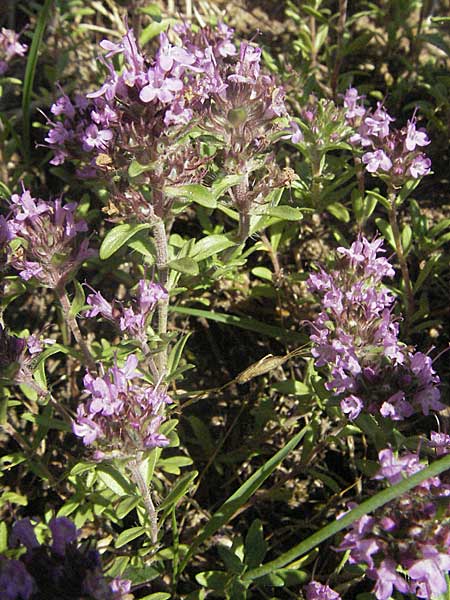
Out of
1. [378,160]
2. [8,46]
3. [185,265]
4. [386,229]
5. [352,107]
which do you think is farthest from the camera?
[8,46]

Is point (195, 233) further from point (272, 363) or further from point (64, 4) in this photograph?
point (64, 4)

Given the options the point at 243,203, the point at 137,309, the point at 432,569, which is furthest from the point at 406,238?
the point at 432,569

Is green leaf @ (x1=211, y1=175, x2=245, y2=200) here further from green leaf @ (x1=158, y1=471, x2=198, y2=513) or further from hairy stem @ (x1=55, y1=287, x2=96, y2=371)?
green leaf @ (x1=158, y1=471, x2=198, y2=513)

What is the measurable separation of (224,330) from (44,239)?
4.68 ft

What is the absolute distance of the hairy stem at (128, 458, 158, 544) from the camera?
266 centimetres

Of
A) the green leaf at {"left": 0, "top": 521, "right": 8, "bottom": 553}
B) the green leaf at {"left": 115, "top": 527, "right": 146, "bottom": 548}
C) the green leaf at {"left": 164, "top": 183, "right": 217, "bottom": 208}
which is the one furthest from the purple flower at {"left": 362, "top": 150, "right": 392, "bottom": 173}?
the green leaf at {"left": 0, "top": 521, "right": 8, "bottom": 553}

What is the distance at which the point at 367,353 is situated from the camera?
9.33 ft

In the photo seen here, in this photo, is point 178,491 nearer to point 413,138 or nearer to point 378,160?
point 378,160

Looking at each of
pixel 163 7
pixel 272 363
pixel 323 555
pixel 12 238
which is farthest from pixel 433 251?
pixel 163 7

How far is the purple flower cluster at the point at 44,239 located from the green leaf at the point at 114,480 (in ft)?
2.88

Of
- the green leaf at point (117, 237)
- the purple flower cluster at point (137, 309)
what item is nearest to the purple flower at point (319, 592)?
the purple flower cluster at point (137, 309)

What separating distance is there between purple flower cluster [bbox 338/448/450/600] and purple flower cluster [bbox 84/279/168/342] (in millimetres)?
1189

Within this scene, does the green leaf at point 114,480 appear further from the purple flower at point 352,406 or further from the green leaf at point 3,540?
the purple flower at point 352,406

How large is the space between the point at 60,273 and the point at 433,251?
224cm
